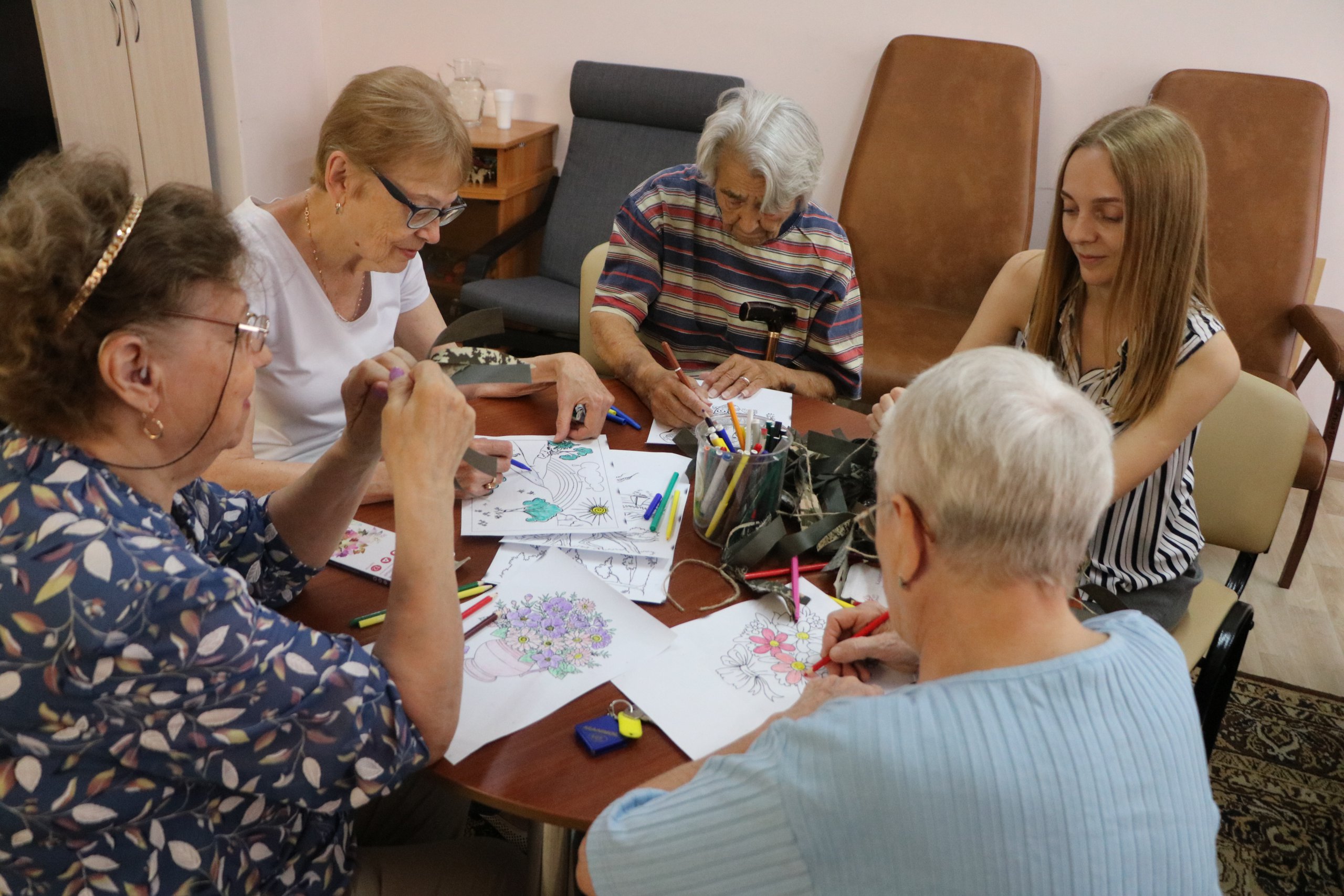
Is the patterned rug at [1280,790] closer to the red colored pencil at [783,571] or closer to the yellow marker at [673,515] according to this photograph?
the red colored pencil at [783,571]

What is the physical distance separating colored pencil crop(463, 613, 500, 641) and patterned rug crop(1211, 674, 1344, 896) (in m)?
1.65

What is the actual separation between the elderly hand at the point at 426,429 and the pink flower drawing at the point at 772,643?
441 mm

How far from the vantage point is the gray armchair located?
3551 mm

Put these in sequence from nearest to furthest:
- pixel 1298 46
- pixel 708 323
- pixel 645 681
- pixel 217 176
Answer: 1. pixel 645 681
2. pixel 708 323
3. pixel 1298 46
4. pixel 217 176

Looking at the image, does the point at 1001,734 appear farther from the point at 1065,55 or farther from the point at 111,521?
the point at 1065,55

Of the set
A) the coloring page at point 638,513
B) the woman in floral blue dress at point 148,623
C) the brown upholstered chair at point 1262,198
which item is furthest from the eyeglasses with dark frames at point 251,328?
the brown upholstered chair at point 1262,198

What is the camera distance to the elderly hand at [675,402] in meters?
1.72

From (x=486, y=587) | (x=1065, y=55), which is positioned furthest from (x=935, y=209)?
(x=486, y=587)

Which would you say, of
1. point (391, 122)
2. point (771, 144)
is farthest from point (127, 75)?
point (771, 144)

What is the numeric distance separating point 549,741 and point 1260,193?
3052 mm

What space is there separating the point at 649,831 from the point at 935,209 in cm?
292

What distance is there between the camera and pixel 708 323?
229cm

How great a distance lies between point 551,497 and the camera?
1504 millimetres

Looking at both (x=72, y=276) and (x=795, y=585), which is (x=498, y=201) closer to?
(x=795, y=585)
